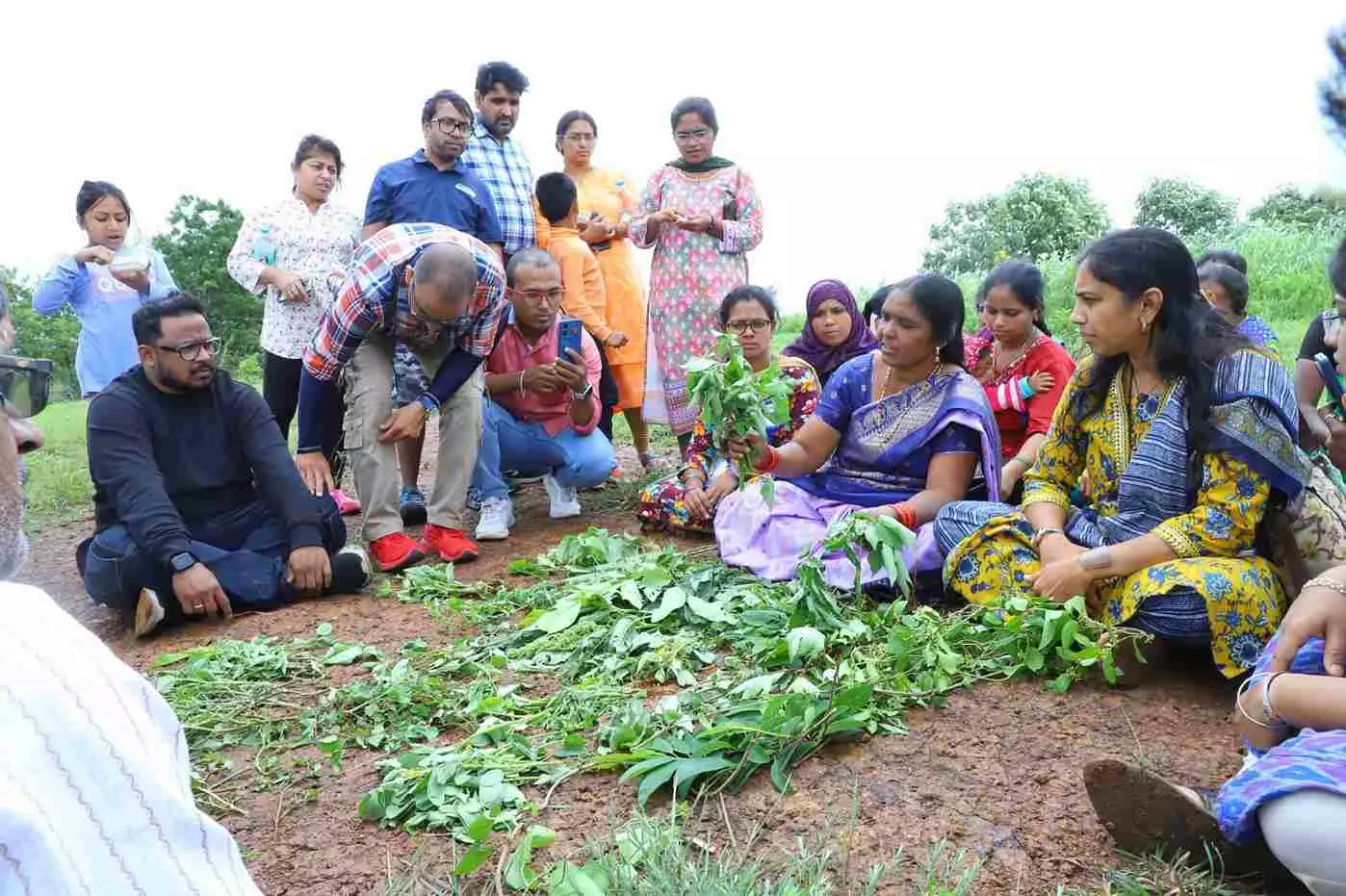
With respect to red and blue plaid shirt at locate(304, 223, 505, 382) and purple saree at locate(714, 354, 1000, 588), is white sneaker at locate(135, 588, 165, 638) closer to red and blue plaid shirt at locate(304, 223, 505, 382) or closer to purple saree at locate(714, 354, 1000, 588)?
red and blue plaid shirt at locate(304, 223, 505, 382)

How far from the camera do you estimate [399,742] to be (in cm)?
279

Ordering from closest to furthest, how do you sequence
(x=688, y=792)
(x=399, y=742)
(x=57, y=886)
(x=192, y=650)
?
(x=57, y=886)
(x=688, y=792)
(x=399, y=742)
(x=192, y=650)

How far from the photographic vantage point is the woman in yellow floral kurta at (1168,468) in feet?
9.12

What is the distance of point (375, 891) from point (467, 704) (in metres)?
0.87

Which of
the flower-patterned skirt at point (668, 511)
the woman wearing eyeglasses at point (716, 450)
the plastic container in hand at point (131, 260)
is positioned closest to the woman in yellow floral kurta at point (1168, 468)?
the woman wearing eyeglasses at point (716, 450)

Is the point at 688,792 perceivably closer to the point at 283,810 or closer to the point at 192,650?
the point at 283,810

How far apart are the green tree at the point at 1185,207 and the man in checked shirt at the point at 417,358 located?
14.8 m

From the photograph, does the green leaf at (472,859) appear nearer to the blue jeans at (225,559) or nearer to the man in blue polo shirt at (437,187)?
the blue jeans at (225,559)

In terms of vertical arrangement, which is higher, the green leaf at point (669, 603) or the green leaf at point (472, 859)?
the green leaf at point (669, 603)

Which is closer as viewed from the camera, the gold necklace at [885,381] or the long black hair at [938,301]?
the long black hair at [938,301]

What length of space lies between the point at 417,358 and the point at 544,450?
0.83 meters

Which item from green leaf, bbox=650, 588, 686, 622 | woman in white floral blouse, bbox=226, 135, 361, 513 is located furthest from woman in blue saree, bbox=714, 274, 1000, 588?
woman in white floral blouse, bbox=226, 135, 361, 513

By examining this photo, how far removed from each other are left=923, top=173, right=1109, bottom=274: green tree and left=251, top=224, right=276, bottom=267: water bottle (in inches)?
491

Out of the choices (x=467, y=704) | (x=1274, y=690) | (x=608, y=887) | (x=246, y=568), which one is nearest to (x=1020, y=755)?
(x=1274, y=690)
